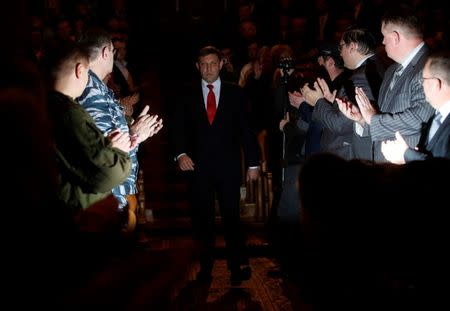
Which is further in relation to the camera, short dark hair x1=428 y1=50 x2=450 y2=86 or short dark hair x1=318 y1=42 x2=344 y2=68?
short dark hair x1=318 y1=42 x2=344 y2=68

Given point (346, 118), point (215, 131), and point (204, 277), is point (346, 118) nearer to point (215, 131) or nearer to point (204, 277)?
point (215, 131)

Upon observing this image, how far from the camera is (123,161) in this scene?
292 cm

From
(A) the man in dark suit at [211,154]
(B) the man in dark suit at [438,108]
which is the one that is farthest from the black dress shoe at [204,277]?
(B) the man in dark suit at [438,108]

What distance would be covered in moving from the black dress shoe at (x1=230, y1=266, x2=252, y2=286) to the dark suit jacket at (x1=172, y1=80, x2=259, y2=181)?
0.82m

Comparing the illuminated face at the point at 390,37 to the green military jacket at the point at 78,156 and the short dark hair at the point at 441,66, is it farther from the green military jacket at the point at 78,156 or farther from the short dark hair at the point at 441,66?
the green military jacket at the point at 78,156

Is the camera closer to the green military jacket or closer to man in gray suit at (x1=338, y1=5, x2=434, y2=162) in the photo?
A: man in gray suit at (x1=338, y1=5, x2=434, y2=162)

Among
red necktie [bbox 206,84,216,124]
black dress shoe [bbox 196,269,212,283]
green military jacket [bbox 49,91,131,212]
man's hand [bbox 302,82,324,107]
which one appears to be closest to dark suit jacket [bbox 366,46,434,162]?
man's hand [bbox 302,82,324,107]

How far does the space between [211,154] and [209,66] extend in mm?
753

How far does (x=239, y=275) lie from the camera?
189 inches

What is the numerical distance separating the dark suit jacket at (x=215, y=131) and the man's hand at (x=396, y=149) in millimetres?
1732

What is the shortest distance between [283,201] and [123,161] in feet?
8.38

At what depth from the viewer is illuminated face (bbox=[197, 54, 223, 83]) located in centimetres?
473

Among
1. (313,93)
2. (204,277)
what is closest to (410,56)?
(313,93)

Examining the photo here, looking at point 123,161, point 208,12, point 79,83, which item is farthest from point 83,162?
point 208,12
